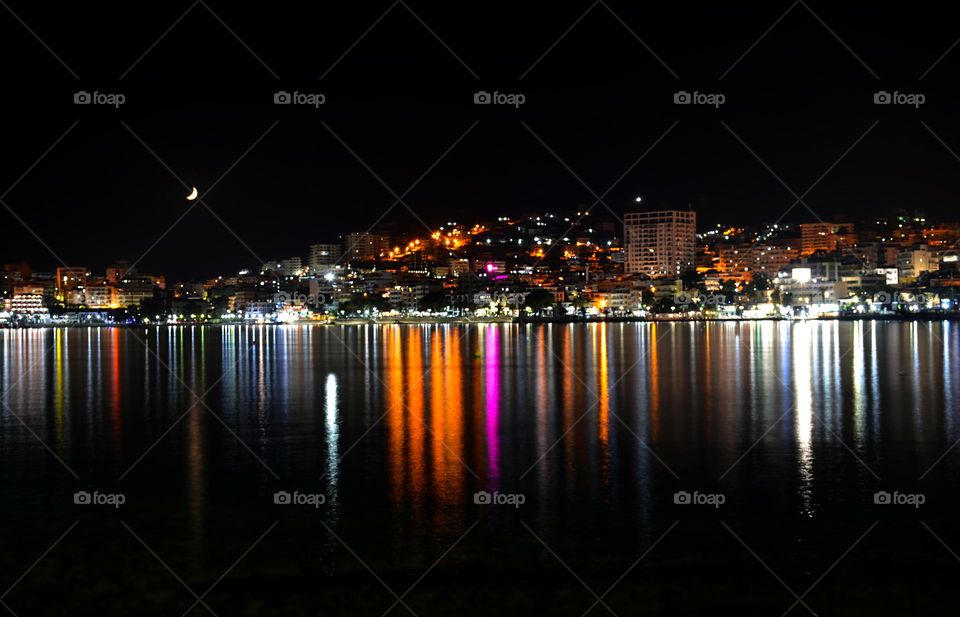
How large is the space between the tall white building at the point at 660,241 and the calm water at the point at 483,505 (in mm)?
116833

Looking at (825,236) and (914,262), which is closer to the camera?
(914,262)

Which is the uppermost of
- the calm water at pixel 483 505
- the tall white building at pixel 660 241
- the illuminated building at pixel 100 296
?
the tall white building at pixel 660 241

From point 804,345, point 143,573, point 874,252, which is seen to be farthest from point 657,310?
point 143,573

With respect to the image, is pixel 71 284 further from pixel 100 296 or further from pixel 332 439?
pixel 332 439

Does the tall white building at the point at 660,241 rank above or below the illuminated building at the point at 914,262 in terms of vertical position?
above

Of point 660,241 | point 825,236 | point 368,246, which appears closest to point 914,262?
point 825,236

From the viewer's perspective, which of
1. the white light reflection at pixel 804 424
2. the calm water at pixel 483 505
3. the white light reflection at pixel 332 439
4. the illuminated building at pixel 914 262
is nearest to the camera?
the calm water at pixel 483 505

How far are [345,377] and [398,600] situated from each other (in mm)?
17772

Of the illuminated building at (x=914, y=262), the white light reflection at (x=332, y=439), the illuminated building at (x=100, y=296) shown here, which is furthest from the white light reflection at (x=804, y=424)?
the illuminated building at (x=100, y=296)

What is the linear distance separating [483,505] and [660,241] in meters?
131

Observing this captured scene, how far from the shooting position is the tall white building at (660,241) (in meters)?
136

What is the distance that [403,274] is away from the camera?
12938 cm

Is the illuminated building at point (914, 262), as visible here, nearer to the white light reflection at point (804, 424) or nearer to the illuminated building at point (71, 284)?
the white light reflection at point (804, 424)

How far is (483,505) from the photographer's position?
30.2 feet
